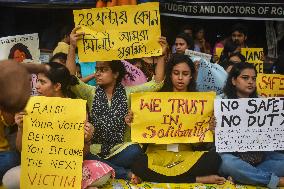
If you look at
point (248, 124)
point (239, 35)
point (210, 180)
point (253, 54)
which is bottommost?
point (210, 180)

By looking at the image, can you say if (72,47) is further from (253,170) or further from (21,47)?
(253,170)

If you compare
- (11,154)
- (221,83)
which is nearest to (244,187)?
(221,83)

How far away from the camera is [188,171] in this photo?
492 cm

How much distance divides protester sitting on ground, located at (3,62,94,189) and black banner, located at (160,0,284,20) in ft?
11.7

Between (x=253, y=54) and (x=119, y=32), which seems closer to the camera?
(x=119, y=32)

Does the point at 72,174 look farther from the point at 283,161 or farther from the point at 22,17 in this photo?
the point at 22,17

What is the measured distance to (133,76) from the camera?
5.74 meters

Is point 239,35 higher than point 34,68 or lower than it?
higher

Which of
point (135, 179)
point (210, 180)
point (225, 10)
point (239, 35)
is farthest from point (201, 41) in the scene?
point (135, 179)

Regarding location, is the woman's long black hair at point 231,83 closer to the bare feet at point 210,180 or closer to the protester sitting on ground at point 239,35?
the bare feet at point 210,180

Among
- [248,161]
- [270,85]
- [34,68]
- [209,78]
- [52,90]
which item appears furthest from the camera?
[209,78]

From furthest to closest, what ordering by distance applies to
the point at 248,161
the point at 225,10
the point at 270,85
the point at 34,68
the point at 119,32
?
1. the point at 225,10
2. the point at 270,85
3. the point at 119,32
4. the point at 248,161
5. the point at 34,68

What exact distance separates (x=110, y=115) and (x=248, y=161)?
1234 millimetres

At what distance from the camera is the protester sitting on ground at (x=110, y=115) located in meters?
4.94
